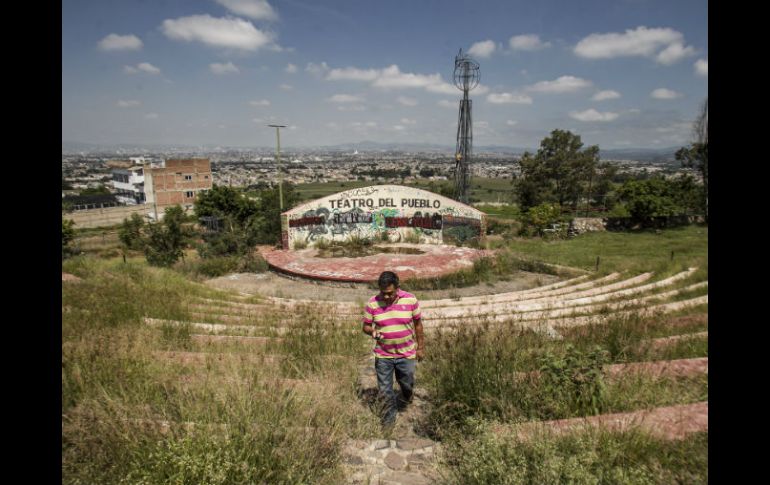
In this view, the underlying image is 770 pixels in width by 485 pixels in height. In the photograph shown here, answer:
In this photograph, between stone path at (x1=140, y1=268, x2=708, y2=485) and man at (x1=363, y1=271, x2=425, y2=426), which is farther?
man at (x1=363, y1=271, x2=425, y2=426)

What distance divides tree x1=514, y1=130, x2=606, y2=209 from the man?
43136mm

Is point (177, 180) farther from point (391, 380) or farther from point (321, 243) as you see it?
point (391, 380)

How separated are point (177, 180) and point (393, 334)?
10342cm

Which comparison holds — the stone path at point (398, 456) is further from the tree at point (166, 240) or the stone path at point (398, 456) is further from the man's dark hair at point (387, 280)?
the tree at point (166, 240)

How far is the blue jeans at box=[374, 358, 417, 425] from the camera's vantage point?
4441mm

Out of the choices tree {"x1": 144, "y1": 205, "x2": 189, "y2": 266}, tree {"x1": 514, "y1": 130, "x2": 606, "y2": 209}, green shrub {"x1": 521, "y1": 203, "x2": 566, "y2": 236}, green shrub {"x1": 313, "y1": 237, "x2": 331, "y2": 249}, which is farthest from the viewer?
tree {"x1": 514, "y1": 130, "x2": 606, "y2": 209}

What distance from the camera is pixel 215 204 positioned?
50812 mm

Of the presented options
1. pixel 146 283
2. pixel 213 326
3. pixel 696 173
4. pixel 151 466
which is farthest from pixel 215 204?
pixel 696 173

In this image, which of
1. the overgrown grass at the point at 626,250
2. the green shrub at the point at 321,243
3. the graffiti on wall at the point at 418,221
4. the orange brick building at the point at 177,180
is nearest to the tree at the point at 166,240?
the green shrub at the point at 321,243

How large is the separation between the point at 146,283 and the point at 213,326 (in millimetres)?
4848

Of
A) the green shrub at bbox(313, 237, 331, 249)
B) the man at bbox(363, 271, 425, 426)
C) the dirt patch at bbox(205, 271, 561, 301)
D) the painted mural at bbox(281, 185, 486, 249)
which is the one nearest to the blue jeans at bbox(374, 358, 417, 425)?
the man at bbox(363, 271, 425, 426)

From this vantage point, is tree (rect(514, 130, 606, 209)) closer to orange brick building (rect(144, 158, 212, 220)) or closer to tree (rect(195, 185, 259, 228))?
tree (rect(195, 185, 259, 228))

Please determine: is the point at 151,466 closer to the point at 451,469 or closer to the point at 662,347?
the point at 451,469

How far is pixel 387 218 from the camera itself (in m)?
25.1
